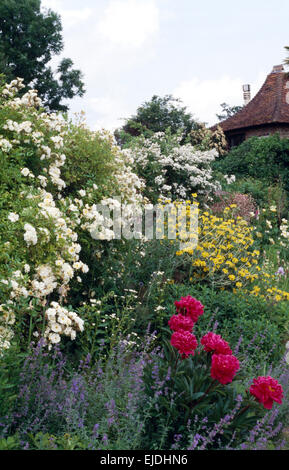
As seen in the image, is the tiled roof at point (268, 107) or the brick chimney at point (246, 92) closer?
the tiled roof at point (268, 107)

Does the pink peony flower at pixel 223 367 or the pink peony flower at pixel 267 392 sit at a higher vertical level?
the pink peony flower at pixel 223 367

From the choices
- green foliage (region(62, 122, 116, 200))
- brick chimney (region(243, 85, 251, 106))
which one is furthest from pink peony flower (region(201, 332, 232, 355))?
brick chimney (region(243, 85, 251, 106))

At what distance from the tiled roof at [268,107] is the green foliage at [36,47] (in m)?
9.63

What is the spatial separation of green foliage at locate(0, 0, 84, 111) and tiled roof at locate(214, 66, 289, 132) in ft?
31.6

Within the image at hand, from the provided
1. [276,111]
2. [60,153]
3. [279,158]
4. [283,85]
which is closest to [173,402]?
[60,153]

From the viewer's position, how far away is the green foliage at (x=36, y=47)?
982 inches

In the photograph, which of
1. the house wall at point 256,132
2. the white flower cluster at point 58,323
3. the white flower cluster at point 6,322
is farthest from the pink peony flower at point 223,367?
the house wall at point 256,132

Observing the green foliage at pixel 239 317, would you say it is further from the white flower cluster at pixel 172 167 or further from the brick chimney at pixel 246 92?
the brick chimney at pixel 246 92

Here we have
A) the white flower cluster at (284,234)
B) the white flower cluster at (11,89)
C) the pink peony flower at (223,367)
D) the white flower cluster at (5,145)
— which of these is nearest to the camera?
the pink peony flower at (223,367)

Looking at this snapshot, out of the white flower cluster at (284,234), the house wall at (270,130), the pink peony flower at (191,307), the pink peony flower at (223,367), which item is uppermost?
the house wall at (270,130)

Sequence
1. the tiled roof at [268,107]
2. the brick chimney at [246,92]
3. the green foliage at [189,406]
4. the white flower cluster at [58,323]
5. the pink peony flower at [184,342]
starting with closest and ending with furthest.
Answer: the pink peony flower at [184,342], the green foliage at [189,406], the white flower cluster at [58,323], the tiled roof at [268,107], the brick chimney at [246,92]

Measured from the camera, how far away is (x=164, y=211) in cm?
731

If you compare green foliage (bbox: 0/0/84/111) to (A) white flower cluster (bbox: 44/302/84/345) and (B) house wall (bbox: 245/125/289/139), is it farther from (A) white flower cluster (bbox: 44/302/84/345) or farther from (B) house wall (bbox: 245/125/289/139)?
(A) white flower cluster (bbox: 44/302/84/345)

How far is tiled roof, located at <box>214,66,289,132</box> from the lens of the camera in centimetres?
2372
